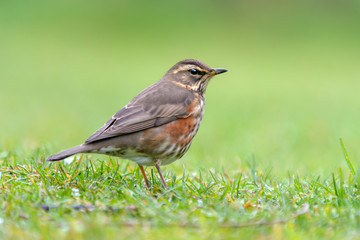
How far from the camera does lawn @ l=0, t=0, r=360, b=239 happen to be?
15.6 ft

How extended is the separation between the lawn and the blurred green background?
0.06 metres

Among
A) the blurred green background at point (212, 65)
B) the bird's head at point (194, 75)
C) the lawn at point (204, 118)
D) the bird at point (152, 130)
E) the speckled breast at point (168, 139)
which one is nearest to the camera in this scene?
the lawn at point (204, 118)

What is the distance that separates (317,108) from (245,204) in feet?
39.6

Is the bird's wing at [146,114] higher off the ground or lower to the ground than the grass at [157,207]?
higher

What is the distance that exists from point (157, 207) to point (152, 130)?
1485 mm

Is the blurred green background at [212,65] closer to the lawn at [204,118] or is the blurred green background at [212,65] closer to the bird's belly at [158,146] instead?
the lawn at [204,118]

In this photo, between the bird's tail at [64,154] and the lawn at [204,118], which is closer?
the lawn at [204,118]

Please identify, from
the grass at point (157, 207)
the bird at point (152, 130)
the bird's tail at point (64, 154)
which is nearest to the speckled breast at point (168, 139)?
the bird at point (152, 130)

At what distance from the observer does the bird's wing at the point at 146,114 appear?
6.17 meters

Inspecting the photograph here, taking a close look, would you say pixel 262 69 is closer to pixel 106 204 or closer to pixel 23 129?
pixel 23 129

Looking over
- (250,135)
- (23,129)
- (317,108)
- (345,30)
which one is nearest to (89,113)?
(23,129)

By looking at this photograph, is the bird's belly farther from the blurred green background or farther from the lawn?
the blurred green background

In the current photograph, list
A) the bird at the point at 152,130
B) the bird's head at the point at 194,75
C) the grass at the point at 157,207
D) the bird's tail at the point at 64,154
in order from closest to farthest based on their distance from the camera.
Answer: the grass at the point at 157,207 < the bird's tail at the point at 64,154 < the bird at the point at 152,130 < the bird's head at the point at 194,75

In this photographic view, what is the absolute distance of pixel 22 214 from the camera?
4.68 meters
